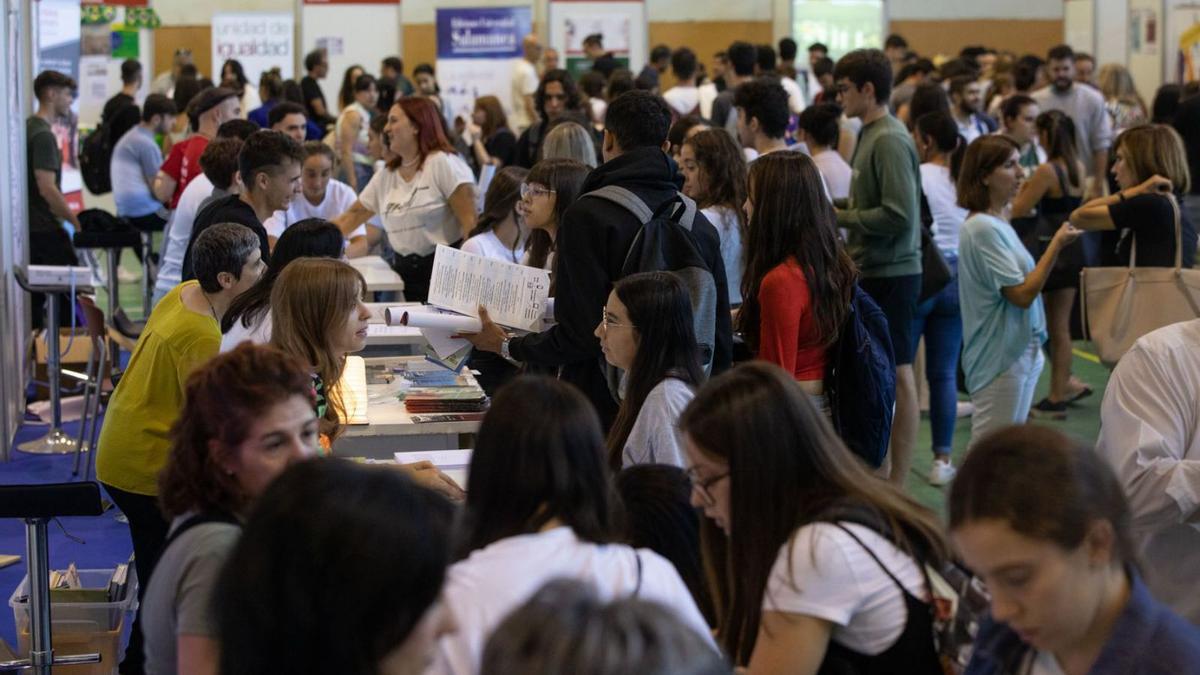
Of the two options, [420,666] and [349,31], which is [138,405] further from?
[349,31]

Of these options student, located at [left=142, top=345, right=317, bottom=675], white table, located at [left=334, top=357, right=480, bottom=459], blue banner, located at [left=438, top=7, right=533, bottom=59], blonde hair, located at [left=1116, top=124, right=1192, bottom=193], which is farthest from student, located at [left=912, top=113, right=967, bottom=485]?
blue banner, located at [left=438, top=7, right=533, bottom=59]

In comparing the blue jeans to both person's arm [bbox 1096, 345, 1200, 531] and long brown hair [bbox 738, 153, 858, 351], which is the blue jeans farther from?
person's arm [bbox 1096, 345, 1200, 531]

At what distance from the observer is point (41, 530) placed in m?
3.56

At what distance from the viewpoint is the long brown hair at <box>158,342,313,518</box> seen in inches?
89.0

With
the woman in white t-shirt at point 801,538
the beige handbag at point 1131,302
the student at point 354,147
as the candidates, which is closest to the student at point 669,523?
the woman in white t-shirt at point 801,538

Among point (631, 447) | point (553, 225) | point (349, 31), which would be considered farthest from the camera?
point (349, 31)

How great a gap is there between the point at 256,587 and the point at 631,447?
69.6 inches

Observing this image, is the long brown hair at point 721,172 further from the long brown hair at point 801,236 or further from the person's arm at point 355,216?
the person's arm at point 355,216

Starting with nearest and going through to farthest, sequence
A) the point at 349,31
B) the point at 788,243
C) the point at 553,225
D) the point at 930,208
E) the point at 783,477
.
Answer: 1. the point at 783,477
2. the point at 788,243
3. the point at 553,225
4. the point at 930,208
5. the point at 349,31

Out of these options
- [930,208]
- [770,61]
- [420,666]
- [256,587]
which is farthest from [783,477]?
[770,61]

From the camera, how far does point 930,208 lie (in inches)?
256

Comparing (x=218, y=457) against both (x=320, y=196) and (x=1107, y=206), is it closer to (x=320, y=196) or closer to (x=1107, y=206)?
(x=1107, y=206)

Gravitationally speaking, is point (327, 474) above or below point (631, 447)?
above

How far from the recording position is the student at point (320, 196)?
6660mm
